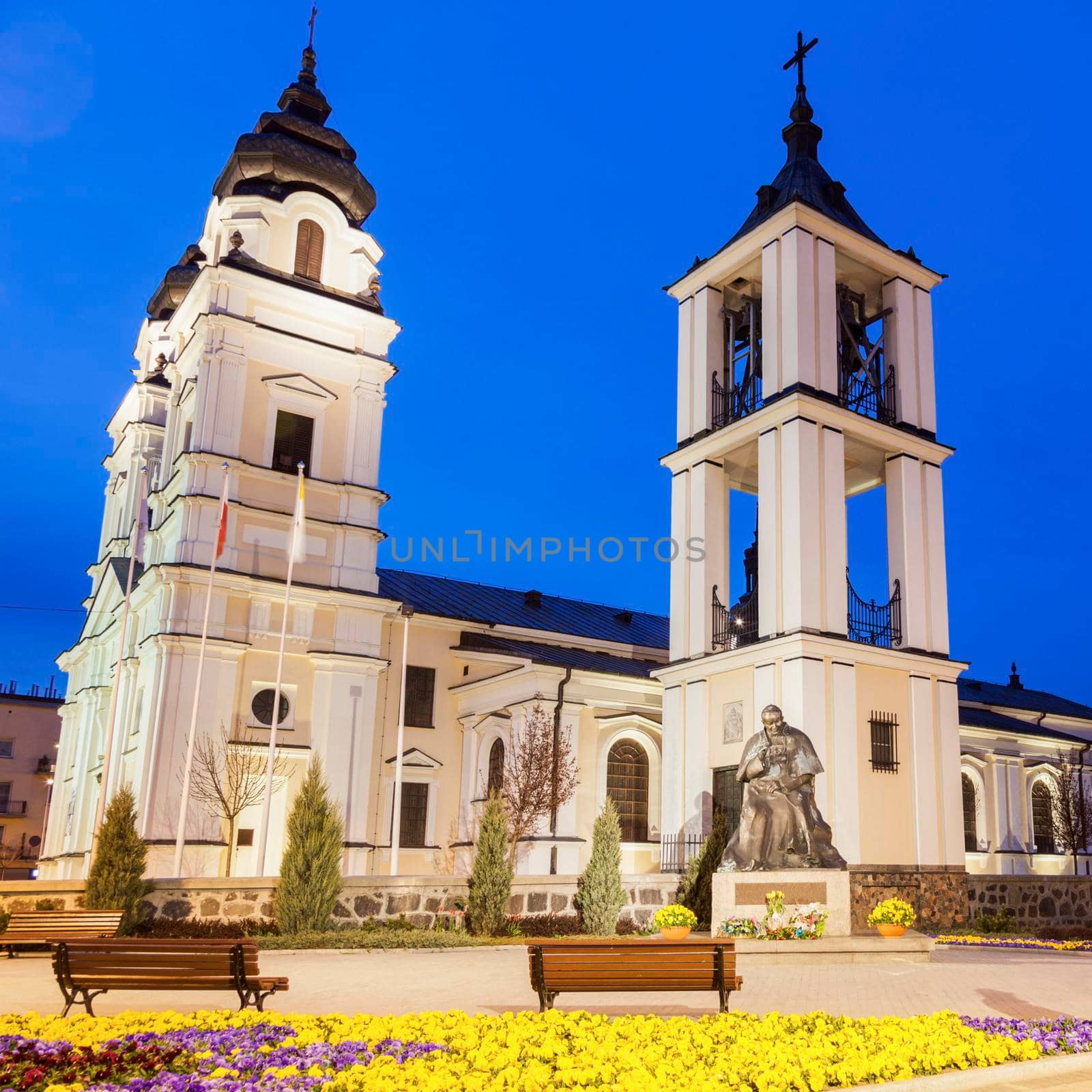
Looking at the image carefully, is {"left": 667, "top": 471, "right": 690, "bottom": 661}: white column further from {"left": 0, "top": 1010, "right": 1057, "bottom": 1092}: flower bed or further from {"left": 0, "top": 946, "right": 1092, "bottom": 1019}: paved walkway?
{"left": 0, "top": 1010, "right": 1057, "bottom": 1092}: flower bed

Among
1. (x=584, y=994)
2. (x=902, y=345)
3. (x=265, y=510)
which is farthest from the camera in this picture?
(x=265, y=510)

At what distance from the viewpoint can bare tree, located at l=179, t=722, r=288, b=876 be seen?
28078mm

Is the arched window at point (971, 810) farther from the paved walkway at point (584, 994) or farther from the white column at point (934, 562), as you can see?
the paved walkway at point (584, 994)

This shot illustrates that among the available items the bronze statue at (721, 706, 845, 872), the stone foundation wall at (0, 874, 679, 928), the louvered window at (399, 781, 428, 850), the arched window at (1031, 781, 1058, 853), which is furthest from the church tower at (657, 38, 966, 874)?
the arched window at (1031, 781, 1058, 853)

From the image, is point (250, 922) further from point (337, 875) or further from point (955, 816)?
point (955, 816)

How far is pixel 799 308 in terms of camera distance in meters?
25.8

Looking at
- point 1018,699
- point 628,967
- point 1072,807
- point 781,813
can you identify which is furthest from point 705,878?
point 1018,699

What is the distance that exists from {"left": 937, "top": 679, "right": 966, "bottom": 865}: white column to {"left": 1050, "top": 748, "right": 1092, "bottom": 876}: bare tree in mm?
13597

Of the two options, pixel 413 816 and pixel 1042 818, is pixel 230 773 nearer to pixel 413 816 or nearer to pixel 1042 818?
pixel 413 816

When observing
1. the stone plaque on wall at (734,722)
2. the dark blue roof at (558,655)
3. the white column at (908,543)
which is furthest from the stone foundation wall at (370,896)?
the dark blue roof at (558,655)

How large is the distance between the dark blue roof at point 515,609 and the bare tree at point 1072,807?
14.7m

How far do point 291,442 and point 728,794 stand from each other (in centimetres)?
1743

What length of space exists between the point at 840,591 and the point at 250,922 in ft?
47.2

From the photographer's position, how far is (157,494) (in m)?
35.7
